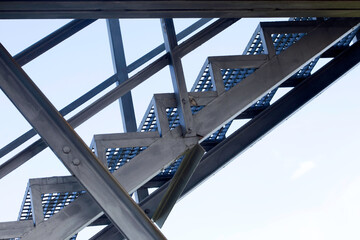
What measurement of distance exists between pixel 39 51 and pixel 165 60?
97 centimetres

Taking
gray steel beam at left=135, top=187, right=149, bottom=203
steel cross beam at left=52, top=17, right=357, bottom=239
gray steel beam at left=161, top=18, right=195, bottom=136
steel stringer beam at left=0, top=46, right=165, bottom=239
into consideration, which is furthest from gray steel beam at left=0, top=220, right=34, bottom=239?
gray steel beam at left=135, top=187, right=149, bottom=203

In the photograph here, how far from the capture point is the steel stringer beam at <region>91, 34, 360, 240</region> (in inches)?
228

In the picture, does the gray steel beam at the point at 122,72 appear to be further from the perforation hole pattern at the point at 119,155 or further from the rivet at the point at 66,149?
the rivet at the point at 66,149

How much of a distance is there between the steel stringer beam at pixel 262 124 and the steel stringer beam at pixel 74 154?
56.6 inches

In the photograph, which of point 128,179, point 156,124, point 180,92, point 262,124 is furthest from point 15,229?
point 262,124

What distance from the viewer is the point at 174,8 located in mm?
4160

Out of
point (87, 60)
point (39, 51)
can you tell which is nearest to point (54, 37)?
point (39, 51)

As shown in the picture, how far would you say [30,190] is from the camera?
14.9 feet

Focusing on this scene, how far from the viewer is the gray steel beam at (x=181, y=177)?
4719mm

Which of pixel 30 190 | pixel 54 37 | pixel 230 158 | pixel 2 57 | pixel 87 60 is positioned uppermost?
pixel 87 60

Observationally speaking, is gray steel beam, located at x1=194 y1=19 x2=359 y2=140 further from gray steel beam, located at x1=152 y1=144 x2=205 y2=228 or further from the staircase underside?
gray steel beam, located at x1=152 y1=144 x2=205 y2=228

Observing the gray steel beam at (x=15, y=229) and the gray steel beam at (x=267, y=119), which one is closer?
the gray steel beam at (x=15, y=229)

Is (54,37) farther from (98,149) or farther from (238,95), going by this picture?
(238,95)

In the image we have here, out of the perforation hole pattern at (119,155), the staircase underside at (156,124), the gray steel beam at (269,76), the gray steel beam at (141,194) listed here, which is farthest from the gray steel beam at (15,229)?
the gray steel beam at (141,194)
